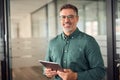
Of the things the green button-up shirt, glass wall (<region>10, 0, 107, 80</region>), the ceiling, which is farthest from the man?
the ceiling

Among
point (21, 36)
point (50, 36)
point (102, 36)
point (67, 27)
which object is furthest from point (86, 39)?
point (21, 36)

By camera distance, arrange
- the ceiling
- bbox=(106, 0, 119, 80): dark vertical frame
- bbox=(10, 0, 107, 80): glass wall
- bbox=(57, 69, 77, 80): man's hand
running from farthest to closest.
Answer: the ceiling
bbox=(10, 0, 107, 80): glass wall
bbox=(106, 0, 119, 80): dark vertical frame
bbox=(57, 69, 77, 80): man's hand

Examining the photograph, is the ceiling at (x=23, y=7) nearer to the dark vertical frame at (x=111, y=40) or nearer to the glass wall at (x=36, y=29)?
the glass wall at (x=36, y=29)

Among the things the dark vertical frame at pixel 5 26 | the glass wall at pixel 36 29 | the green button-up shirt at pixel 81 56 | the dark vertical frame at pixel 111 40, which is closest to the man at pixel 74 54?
the green button-up shirt at pixel 81 56

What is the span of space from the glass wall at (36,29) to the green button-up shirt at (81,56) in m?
1.42

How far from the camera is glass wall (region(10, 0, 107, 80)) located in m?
3.08

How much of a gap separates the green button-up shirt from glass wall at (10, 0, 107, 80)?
1.42m

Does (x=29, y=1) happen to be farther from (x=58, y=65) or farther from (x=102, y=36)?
(x=58, y=65)

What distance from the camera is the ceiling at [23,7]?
3.38m

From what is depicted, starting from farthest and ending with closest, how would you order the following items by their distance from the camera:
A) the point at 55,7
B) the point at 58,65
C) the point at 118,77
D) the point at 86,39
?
the point at 55,7
the point at 118,77
the point at 86,39
the point at 58,65

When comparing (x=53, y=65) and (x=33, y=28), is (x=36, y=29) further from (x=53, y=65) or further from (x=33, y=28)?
(x=53, y=65)

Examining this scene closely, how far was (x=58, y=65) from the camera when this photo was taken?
1.51 m

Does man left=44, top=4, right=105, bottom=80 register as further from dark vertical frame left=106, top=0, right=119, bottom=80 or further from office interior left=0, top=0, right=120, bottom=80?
office interior left=0, top=0, right=120, bottom=80

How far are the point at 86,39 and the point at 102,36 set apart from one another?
1355 millimetres
